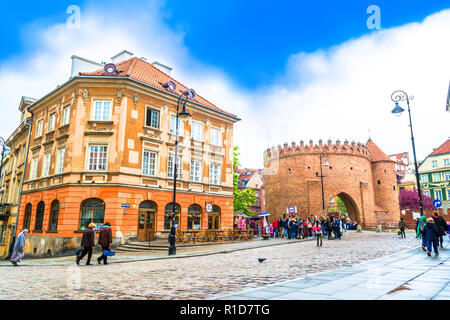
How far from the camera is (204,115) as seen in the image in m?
28.1

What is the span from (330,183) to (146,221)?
33853 millimetres

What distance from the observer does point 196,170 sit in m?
26.7

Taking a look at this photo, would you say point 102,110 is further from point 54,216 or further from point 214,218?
point 214,218

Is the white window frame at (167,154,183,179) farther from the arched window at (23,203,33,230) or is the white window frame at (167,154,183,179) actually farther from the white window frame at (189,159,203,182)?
the arched window at (23,203,33,230)

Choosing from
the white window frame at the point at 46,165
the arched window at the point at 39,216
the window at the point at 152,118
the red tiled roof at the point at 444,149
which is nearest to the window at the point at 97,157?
the window at the point at 152,118

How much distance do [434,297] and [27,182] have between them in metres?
29.6

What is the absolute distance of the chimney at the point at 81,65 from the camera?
26853mm

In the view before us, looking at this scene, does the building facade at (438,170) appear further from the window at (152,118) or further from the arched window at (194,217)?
the window at (152,118)

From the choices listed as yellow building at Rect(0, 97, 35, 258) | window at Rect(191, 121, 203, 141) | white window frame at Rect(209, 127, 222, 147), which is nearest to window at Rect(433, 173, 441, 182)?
white window frame at Rect(209, 127, 222, 147)

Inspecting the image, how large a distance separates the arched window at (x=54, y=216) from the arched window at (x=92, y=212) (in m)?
2.47

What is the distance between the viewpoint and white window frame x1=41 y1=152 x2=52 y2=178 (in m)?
24.8

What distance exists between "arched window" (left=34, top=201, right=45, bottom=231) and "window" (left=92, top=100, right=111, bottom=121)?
7839mm

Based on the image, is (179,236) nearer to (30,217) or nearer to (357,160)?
(30,217)
